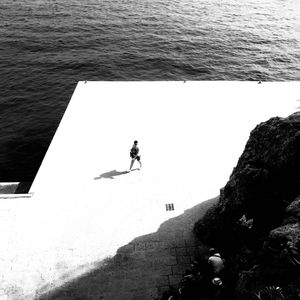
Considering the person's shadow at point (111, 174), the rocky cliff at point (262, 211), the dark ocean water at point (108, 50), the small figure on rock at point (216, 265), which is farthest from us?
the dark ocean water at point (108, 50)

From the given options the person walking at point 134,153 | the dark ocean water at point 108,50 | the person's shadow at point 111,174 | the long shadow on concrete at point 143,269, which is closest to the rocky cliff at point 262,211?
the long shadow on concrete at point 143,269

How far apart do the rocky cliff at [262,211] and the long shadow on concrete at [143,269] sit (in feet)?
3.90

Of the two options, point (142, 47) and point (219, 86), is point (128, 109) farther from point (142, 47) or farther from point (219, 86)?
point (142, 47)

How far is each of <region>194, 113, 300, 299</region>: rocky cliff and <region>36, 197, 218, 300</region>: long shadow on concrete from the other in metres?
1.19

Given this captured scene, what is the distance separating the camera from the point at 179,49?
37.7 meters

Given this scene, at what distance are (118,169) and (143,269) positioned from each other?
586 cm

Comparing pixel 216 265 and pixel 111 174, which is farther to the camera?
pixel 111 174

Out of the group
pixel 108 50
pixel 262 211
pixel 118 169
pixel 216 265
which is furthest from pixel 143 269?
pixel 108 50

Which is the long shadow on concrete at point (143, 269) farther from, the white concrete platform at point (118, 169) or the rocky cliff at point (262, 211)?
the rocky cliff at point (262, 211)

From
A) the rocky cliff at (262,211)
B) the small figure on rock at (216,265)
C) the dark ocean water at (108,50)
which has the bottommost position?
the small figure on rock at (216,265)

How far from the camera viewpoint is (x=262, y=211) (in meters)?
9.39

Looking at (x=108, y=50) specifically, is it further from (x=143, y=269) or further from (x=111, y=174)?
(x=143, y=269)

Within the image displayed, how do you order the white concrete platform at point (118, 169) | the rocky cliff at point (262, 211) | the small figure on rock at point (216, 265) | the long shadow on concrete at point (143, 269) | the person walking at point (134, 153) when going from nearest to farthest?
the rocky cliff at point (262, 211) < the small figure on rock at point (216, 265) < the long shadow on concrete at point (143, 269) < the white concrete platform at point (118, 169) < the person walking at point (134, 153)

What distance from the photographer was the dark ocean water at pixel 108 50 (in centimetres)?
2530
